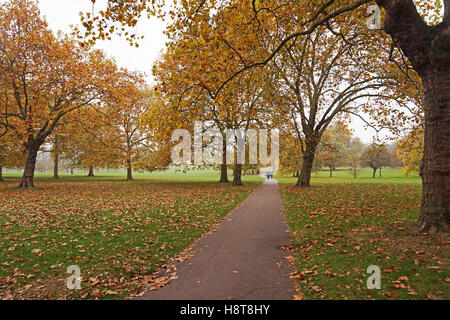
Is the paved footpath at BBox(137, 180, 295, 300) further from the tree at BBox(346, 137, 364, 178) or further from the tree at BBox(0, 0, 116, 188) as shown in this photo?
the tree at BBox(346, 137, 364, 178)

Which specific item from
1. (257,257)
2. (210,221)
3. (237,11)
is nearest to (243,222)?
(210,221)

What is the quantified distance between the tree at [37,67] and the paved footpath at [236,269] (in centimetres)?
1789

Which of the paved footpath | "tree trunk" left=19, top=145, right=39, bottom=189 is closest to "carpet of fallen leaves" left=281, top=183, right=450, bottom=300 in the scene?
the paved footpath

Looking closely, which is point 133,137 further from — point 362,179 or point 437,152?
point 362,179

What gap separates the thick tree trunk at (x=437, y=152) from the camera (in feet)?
17.6

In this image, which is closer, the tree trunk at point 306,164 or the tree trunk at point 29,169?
the tree trunk at point 29,169

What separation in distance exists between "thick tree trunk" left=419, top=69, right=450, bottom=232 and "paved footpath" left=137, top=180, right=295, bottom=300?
351cm

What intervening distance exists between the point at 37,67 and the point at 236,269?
2185 cm

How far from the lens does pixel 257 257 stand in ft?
17.9

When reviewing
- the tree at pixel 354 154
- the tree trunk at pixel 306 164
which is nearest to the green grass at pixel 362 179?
the tree at pixel 354 154

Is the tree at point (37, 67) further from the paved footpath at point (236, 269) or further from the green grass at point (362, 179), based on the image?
the green grass at point (362, 179)

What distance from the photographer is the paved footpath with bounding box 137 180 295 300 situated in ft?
12.6

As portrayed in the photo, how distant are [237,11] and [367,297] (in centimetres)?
898
